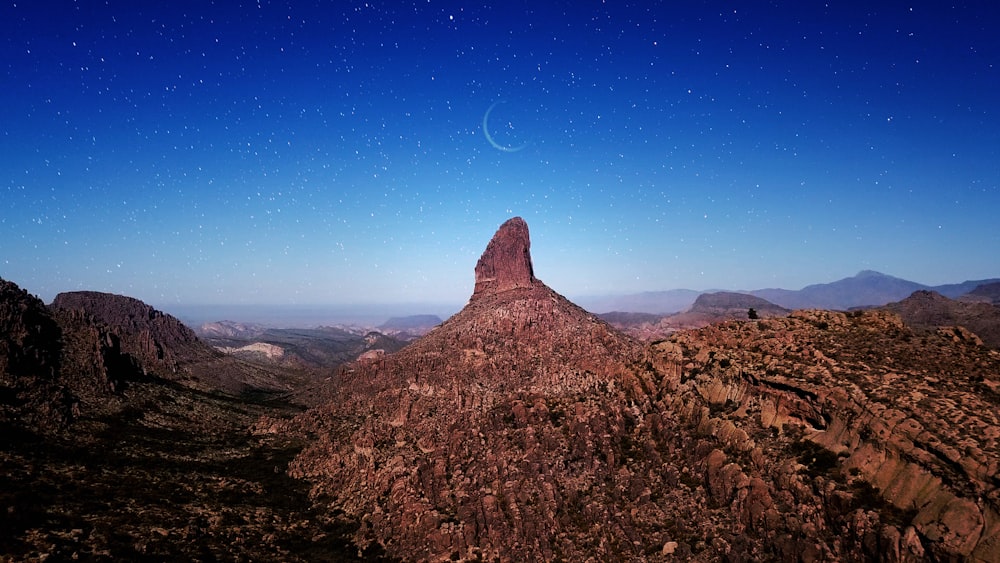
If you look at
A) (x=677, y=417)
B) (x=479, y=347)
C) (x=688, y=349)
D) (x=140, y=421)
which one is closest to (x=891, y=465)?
(x=677, y=417)

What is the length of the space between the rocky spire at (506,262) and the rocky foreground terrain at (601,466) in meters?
70.1

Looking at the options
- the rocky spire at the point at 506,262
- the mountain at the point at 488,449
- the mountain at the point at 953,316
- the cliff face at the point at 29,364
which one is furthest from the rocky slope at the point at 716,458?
the mountain at the point at 953,316

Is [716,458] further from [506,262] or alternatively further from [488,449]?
[506,262]

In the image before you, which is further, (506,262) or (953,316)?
(953,316)

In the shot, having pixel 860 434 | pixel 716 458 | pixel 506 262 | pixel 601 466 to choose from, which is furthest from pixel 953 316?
pixel 601 466

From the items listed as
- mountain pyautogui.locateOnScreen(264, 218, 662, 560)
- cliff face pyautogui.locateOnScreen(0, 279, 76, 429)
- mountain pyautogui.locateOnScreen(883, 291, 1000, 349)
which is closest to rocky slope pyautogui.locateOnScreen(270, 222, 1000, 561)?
mountain pyautogui.locateOnScreen(264, 218, 662, 560)

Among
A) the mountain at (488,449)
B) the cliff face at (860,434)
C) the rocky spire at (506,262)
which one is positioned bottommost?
the mountain at (488,449)

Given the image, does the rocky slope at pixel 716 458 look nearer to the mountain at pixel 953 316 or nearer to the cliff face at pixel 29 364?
the cliff face at pixel 29 364

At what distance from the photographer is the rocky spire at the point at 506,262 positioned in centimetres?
16025

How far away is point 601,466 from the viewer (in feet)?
161

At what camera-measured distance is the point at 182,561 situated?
42.4 m

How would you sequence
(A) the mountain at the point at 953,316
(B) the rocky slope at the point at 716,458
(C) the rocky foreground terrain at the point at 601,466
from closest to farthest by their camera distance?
1. (B) the rocky slope at the point at 716,458
2. (C) the rocky foreground terrain at the point at 601,466
3. (A) the mountain at the point at 953,316

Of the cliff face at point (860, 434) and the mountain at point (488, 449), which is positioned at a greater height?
the cliff face at point (860, 434)

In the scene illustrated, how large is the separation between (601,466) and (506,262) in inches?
4656
